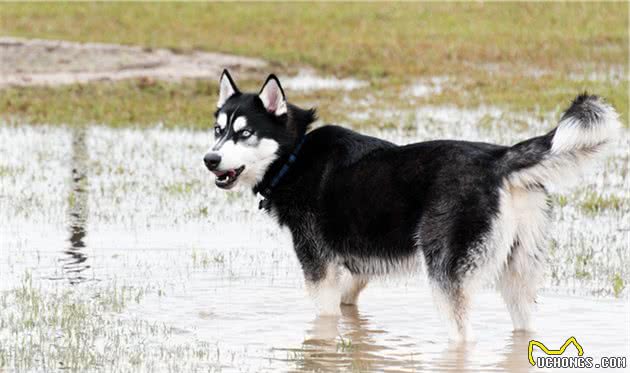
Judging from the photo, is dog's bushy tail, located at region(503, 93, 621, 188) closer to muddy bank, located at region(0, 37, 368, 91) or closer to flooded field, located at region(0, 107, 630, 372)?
flooded field, located at region(0, 107, 630, 372)

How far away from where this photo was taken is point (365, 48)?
29438 mm

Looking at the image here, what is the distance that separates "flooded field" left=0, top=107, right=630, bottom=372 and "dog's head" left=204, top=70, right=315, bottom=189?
46.1 inches

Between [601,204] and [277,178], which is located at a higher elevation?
[601,204]

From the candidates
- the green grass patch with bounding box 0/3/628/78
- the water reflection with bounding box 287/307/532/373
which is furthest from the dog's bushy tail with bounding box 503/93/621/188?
the green grass patch with bounding box 0/3/628/78

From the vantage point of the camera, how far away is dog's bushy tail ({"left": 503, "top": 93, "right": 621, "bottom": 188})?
7191 millimetres

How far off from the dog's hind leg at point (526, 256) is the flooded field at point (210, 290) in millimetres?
364

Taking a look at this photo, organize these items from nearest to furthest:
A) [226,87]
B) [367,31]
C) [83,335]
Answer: [83,335]
[226,87]
[367,31]

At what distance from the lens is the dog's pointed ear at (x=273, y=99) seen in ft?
28.4

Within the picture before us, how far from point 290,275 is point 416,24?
24.2 metres

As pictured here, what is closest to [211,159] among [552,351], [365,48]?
[552,351]

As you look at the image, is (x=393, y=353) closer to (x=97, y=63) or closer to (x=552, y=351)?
(x=552, y=351)

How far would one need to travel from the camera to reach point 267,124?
870 centimetres

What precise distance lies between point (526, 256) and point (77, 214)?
6.57 metres

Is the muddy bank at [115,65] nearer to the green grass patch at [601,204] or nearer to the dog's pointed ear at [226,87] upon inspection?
the green grass patch at [601,204]
